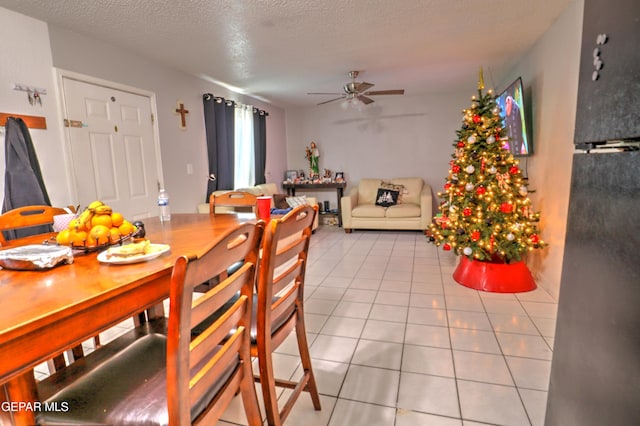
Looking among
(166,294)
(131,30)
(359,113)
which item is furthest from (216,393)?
(359,113)

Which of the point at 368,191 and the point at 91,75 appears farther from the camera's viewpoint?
the point at 368,191

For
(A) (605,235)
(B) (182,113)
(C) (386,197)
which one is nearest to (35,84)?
(B) (182,113)

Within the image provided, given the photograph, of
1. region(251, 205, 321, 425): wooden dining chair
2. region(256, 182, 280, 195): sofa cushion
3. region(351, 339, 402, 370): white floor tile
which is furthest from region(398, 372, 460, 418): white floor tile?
region(256, 182, 280, 195): sofa cushion

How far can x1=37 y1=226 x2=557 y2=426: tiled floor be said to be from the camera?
1444 millimetres

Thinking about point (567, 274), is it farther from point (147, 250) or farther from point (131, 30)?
point (131, 30)

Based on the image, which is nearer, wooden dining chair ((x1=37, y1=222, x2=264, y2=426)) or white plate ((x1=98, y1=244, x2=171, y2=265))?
wooden dining chair ((x1=37, y1=222, x2=264, y2=426))

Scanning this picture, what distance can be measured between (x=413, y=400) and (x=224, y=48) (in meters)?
3.15

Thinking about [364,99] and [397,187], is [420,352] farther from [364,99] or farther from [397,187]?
[397,187]

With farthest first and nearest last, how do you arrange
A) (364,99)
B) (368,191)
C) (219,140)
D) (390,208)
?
(368,191)
(390,208)
(219,140)
(364,99)

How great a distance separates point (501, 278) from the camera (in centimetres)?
273

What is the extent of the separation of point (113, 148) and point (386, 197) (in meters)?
3.85

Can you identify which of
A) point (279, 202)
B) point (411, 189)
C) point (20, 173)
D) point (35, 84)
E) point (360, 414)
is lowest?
point (360, 414)

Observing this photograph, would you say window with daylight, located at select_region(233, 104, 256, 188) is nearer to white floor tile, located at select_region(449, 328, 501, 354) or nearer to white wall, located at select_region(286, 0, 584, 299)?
white wall, located at select_region(286, 0, 584, 299)

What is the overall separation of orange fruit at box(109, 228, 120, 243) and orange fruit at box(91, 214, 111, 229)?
0.02 meters
